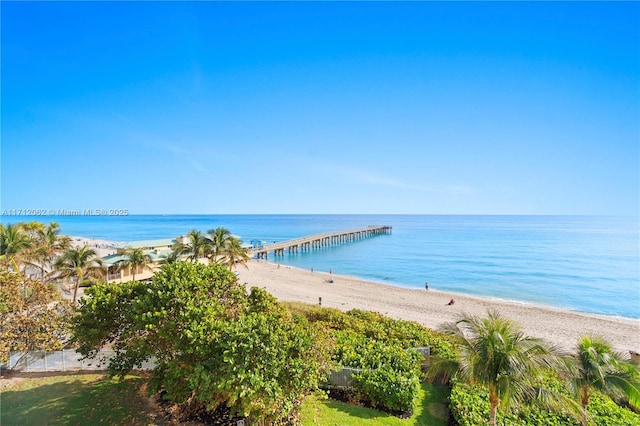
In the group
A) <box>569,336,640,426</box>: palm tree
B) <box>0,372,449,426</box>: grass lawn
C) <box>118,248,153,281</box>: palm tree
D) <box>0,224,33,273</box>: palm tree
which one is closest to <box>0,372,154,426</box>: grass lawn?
<box>0,372,449,426</box>: grass lawn

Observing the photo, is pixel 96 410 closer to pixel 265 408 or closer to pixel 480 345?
pixel 265 408

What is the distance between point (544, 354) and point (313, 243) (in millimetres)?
76043

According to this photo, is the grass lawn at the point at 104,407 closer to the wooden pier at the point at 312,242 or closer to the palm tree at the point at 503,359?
the palm tree at the point at 503,359

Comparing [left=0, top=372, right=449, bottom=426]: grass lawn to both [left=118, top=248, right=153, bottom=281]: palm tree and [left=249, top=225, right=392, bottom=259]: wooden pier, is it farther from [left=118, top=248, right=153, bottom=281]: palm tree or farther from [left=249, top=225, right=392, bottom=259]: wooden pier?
[left=249, top=225, right=392, bottom=259]: wooden pier

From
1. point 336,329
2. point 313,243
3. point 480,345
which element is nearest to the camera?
point 480,345

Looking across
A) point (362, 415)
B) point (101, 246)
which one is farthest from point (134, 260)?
point (101, 246)

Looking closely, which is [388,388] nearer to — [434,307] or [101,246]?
[434,307]

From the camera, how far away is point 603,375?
922 centimetres

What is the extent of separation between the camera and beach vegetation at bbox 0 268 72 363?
10914mm

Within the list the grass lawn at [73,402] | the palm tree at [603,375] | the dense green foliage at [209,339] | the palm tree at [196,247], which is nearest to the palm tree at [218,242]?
the palm tree at [196,247]

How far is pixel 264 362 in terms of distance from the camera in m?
7.86

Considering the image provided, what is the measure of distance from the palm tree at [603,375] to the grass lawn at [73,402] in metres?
12.6

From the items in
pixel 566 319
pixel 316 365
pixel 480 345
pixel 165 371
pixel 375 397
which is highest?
pixel 480 345

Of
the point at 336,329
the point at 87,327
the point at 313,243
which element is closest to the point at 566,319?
the point at 336,329
